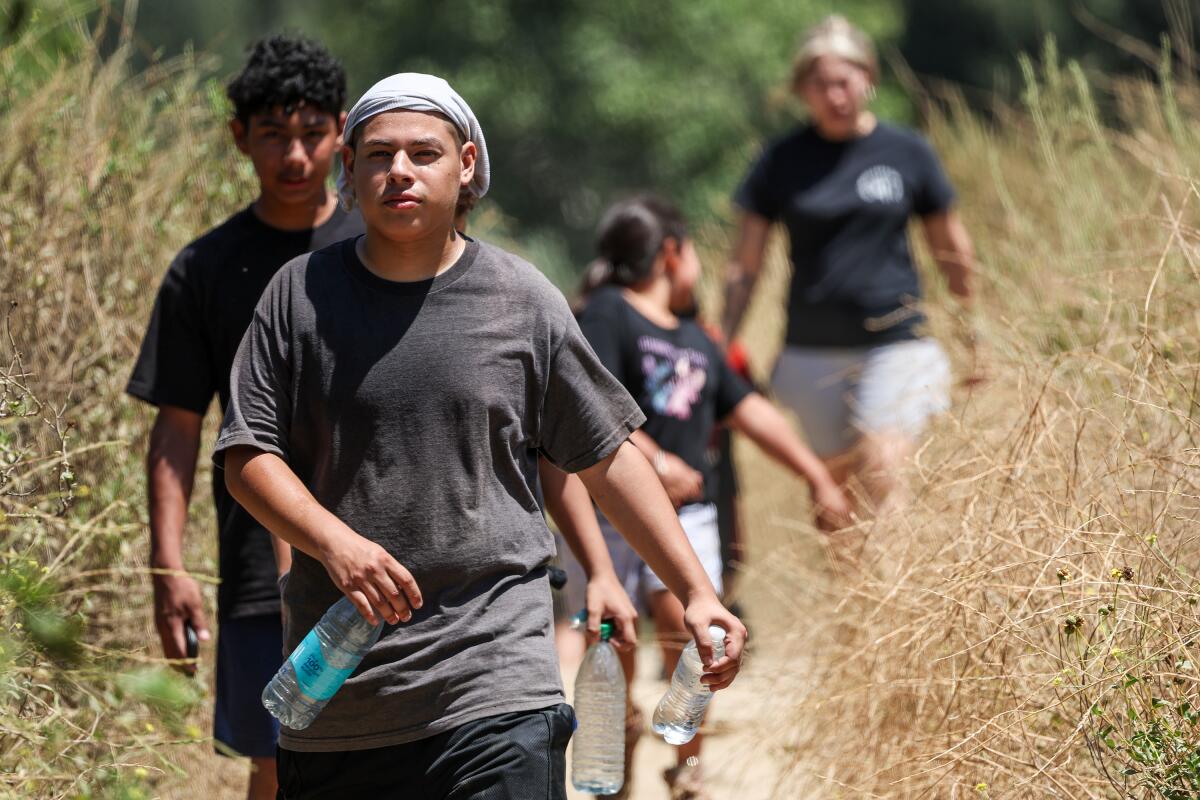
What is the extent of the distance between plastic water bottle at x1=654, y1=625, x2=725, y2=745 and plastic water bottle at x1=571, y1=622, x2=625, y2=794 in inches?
14.0

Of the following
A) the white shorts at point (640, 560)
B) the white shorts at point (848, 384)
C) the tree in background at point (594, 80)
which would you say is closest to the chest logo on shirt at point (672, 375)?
the white shorts at point (640, 560)

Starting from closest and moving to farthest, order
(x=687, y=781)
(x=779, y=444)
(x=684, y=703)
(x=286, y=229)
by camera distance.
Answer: (x=684, y=703)
(x=286, y=229)
(x=687, y=781)
(x=779, y=444)

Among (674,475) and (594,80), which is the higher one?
(674,475)

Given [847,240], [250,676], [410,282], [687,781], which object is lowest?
[687,781]

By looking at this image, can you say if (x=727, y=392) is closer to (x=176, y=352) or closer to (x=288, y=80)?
(x=288, y=80)

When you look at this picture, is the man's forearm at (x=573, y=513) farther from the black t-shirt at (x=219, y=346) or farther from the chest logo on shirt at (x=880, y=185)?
the chest logo on shirt at (x=880, y=185)

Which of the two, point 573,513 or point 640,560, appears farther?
point 640,560

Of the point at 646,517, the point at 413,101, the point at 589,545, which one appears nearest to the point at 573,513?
the point at 589,545

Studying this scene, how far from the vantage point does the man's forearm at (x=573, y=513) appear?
3.50 metres

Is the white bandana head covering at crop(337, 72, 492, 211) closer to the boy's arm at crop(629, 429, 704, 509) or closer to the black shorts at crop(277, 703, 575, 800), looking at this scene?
the black shorts at crop(277, 703, 575, 800)

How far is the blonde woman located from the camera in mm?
6133

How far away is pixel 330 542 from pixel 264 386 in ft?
1.22

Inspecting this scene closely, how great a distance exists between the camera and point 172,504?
3822 mm

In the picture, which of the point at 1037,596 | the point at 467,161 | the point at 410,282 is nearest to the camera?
the point at 410,282
